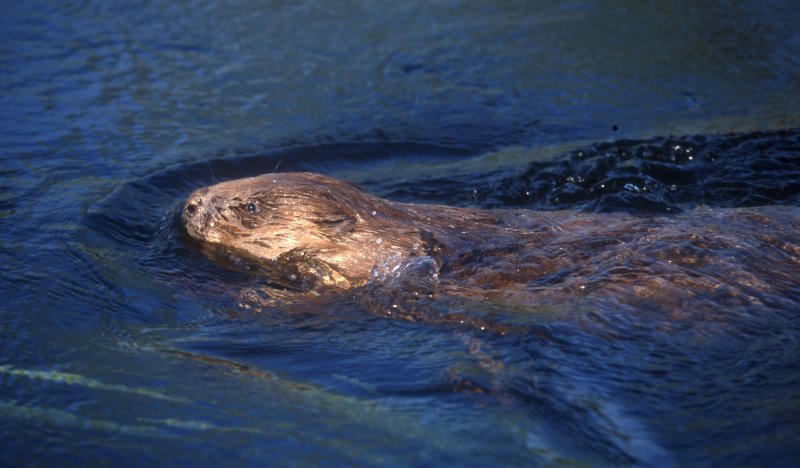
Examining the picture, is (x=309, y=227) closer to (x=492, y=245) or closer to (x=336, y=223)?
(x=336, y=223)

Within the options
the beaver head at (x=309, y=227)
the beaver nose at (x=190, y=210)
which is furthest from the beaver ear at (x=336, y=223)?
the beaver nose at (x=190, y=210)

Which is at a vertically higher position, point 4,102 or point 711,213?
point 4,102

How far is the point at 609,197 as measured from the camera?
20.6 ft

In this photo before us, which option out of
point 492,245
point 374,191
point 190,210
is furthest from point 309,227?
point 374,191

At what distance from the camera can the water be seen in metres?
3.56

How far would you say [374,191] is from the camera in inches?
254

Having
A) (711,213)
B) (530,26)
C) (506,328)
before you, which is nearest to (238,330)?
(506,328)

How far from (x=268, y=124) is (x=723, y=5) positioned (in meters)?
4.55

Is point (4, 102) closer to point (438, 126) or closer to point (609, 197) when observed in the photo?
point (438, 126)

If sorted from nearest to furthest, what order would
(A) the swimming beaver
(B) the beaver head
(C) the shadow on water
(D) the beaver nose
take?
1. (C) the shadow on water
2. (A) the swimming beaver
3. (B) the beaver head
4. (D) the beaver nose

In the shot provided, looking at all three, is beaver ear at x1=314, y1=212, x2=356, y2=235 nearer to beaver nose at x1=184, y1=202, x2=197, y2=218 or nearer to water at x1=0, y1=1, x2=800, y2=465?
water at x1=0, y1=1, x2=800, y2=465

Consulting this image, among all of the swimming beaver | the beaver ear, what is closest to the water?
the swimming beaver

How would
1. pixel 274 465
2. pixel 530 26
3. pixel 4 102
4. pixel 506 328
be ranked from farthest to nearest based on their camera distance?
pixel 530 26 → pixel 4 102 → pixel 506 328 → pixel 274 465

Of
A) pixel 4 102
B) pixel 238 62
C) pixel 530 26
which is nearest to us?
pixel 4 102
